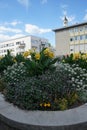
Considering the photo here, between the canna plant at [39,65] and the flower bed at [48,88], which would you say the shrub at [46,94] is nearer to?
the flower bed at [48,88]

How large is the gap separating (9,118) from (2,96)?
150 cm

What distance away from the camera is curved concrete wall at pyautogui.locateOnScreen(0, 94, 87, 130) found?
3537mm

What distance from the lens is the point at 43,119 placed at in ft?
12.3

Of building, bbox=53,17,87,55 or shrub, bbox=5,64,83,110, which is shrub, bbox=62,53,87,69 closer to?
shrub, bbox=5,64,83,110

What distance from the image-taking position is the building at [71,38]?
57.0 meters

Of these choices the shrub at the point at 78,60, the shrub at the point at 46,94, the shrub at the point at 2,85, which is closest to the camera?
the shrub at the point at 46,94

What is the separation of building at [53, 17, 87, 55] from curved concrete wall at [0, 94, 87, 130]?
2036 inches

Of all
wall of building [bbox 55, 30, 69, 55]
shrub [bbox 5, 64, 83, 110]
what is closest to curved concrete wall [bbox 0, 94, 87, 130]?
shrub [bbox 5, 64, 83, 110]

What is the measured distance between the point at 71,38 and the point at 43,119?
58.3m

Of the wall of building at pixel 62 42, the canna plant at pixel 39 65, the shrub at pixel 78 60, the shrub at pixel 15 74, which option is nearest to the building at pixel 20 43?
the wall of building at pixel 62 42

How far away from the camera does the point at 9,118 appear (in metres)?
3.86

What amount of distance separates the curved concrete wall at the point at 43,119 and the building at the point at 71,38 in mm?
51724

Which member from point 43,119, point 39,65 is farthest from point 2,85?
point 43,119

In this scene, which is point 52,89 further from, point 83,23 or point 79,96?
point 83,23
